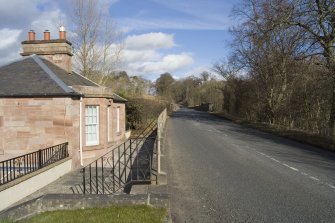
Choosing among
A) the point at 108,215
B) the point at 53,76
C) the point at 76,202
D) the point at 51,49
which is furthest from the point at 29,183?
the point at 51,49

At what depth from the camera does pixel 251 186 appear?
8.65 meters

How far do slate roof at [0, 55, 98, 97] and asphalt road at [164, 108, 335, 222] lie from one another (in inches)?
229

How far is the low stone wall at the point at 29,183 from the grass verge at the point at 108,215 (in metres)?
4.20

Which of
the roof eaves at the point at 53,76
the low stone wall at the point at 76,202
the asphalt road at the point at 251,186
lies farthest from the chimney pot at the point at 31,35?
the low stone wall at the point at 76,202

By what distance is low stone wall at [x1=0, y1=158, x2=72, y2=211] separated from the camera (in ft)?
32.1

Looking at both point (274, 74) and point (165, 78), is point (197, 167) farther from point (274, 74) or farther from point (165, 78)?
point (165, 78)

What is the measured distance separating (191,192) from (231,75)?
135 ft

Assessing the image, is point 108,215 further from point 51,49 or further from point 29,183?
point 51,49

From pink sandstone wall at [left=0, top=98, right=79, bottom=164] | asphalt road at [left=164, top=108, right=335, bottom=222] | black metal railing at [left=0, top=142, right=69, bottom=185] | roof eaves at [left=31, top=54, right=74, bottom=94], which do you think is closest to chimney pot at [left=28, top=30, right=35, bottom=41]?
roof eaves at [left=31, top=54, right=74, bottom=94]

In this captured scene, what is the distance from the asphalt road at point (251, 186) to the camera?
6512mm

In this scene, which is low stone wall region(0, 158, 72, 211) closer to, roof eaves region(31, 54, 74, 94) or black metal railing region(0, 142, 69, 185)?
black metal railing region(0, 142, 69, 185)

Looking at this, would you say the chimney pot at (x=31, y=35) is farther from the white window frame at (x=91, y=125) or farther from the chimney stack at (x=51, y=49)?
the white window frame at (x=91, y=125)

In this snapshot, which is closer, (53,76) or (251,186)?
(251,186)

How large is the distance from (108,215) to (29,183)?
6377 millimetres
